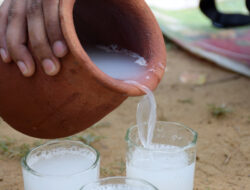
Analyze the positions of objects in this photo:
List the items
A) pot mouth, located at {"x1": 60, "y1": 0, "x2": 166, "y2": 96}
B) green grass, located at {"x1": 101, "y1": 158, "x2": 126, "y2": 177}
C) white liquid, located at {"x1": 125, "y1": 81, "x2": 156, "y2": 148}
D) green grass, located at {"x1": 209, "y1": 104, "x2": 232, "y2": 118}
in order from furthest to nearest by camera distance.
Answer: green grass, located at {"x1": 209, "y1": 104, "x2": 232, "y2": 118}, green grass, located at {"x1": 101, "y1": 158, "x2": 126, "y2": 177}, white liquid, located at {"x1": 125, "y1": 81, "x2": 156, "y2": 148}, pot mouth, located at {"x1": 60, "y1": 0, "x2": 166, "y2": 96}

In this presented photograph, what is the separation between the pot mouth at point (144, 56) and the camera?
4.43ft

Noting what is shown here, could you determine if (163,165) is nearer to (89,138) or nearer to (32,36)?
(32,36)

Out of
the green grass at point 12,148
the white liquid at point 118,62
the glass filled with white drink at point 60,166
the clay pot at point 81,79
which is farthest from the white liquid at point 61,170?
the green grass at point 12,148

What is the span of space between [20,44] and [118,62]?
1.33 ft

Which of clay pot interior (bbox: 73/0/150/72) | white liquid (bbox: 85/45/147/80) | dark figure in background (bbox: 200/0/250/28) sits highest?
clay pot interior (bbox: 73/0/150/72)

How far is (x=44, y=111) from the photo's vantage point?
1514 millimetres

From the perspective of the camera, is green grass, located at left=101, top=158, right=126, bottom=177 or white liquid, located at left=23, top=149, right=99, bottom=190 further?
green grass, located at left=101, top=158, right=126, bottom=177

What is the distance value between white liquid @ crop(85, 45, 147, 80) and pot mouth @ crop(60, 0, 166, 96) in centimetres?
3

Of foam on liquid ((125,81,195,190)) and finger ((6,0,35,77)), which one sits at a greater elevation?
finger ((6,0,35,77))

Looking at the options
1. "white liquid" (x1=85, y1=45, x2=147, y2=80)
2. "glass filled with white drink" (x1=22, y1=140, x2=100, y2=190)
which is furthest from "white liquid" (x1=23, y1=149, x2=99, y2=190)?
"white liquid" (x1=85, y1=45, x2=147, y2=80)

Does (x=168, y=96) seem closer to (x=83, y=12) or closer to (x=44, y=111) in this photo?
(x=83, y=12)

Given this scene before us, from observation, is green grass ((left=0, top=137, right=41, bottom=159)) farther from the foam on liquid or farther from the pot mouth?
the pot mouth

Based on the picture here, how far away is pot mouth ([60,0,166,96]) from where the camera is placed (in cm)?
135

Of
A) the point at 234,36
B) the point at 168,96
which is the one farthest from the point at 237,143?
the point at 234,36
